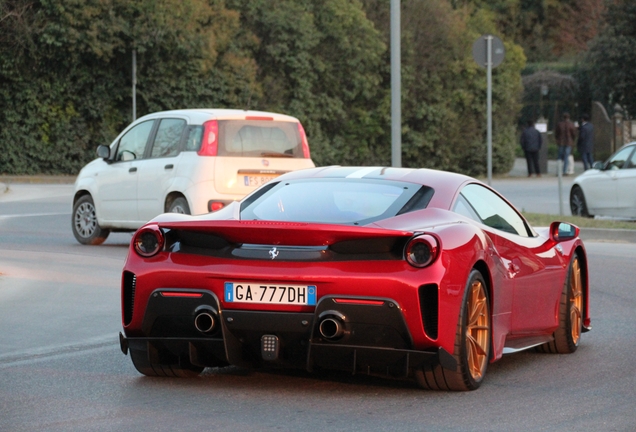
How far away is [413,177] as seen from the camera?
7.80m

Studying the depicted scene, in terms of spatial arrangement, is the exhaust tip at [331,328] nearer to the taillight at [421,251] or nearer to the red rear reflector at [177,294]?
the taillight at [421,251]

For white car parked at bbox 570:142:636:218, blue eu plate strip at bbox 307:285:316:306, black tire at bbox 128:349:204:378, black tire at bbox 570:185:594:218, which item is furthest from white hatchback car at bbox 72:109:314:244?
blue eu plate strip at bbox 307:285:316:306

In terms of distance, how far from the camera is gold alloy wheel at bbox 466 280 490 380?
7.07 metres

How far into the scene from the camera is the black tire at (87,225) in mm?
17250

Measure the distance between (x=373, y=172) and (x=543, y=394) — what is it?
172 centimetres

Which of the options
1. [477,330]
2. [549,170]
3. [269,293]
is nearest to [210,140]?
[477,330]

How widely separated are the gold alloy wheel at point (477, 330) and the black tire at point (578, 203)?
14.9m

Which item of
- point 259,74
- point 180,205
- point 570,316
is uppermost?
point 259,74

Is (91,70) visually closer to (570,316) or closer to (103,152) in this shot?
(103,152)

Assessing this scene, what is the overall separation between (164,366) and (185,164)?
8.62m

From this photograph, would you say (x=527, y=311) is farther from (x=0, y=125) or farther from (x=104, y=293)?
(x=0, y=125)

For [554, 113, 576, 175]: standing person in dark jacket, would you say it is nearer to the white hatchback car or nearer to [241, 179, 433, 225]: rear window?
the white hatchback car

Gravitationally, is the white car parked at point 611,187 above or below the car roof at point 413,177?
below

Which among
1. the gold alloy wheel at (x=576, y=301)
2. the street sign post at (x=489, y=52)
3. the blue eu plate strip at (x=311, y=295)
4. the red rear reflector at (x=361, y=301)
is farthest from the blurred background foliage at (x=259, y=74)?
the red rear reflector at (x=361, y=301)
